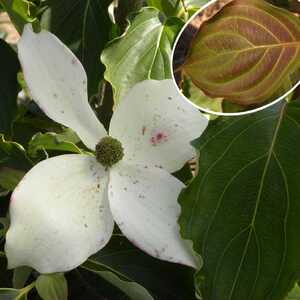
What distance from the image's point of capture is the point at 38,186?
0.47 m

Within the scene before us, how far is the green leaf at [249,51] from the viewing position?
412mm

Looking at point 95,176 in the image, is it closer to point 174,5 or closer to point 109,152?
point 109,152

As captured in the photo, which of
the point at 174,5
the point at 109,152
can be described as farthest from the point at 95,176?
the point at 174,5

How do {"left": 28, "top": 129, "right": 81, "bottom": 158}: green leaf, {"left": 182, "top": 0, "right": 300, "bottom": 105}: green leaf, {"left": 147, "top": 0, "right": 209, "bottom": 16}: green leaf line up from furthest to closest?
{"left": 147, "top": 0, "right": 209, "bottom": 16}: green leaf
{"left": 28, "top": 129, "right": 81, "bottom": 158}: green leaf
{"left": 182, "top": 0, "right": 300, "bottom": 105}: green leaf

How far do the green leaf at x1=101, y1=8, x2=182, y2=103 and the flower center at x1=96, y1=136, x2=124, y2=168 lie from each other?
0.06m

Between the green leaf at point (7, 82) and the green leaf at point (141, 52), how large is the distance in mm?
129

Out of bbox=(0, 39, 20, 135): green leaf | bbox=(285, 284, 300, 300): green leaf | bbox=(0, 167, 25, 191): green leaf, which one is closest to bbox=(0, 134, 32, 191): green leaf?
bbox=(0, 167, 25, 191): green leaf

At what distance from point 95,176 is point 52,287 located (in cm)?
9

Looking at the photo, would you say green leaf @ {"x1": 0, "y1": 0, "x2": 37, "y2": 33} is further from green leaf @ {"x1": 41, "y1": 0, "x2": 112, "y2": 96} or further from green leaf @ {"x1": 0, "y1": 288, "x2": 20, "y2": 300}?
green leaf @ {"x1": 0, "y1": 288, "x2": 20, "y2": 300}

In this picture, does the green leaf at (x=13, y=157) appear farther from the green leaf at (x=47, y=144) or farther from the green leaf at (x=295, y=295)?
the green leaf at (x=295, y=295)

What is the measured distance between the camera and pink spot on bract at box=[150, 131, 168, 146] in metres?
0.49

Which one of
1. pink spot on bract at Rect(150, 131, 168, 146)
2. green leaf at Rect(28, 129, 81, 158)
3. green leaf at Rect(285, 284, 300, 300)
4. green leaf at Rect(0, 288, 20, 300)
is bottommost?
green leaf at Rect(285, 284, 300, 300)

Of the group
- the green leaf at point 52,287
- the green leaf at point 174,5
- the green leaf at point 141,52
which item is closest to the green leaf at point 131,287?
the green leaf at point 52,287

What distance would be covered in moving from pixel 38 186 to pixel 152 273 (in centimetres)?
17
